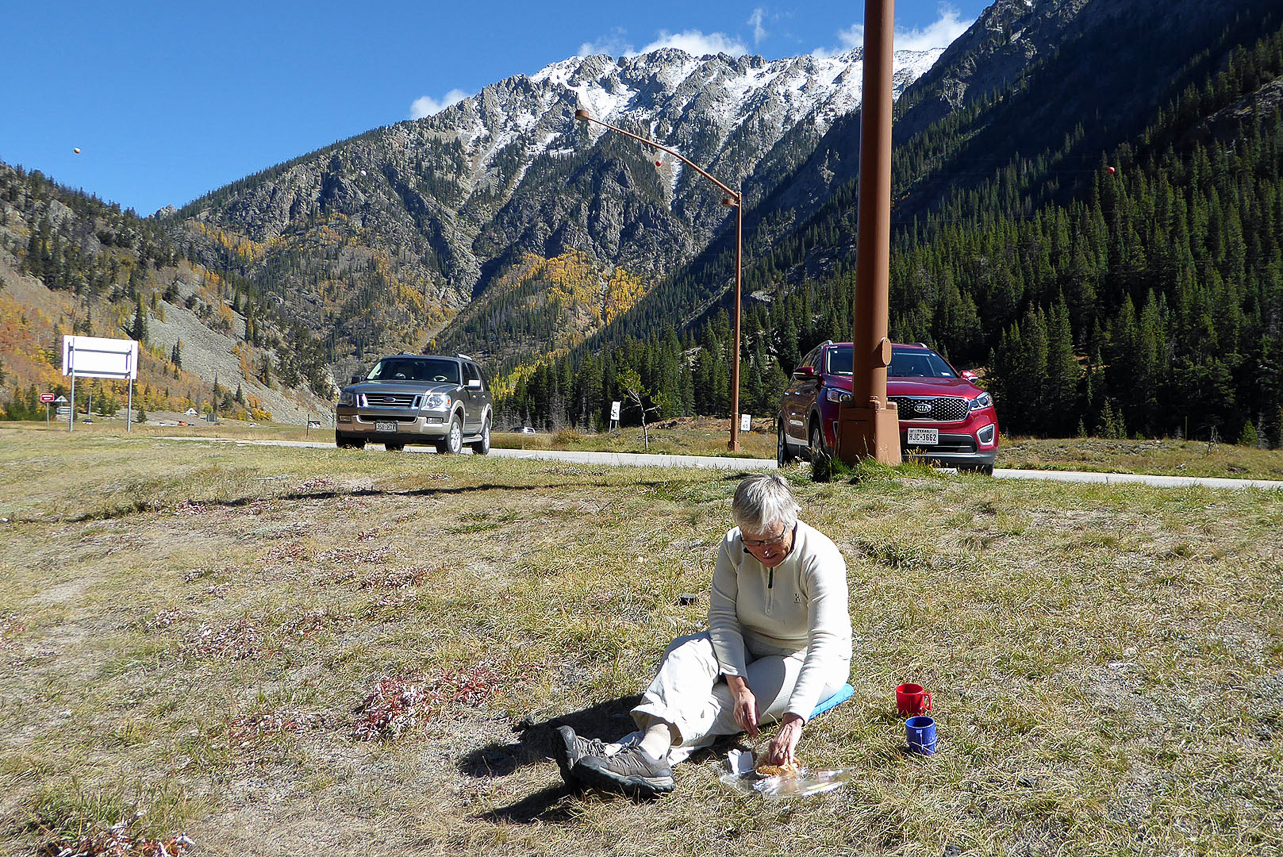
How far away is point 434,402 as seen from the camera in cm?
1638

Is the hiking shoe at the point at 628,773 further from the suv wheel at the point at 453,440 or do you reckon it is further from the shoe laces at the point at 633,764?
the suv wheel at the point at 453,440

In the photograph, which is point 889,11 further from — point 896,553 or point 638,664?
point 638,664

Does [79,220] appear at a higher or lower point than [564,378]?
higher

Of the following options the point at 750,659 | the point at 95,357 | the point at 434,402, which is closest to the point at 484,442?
the point at 434,402

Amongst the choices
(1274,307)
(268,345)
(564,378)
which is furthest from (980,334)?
(268,345)

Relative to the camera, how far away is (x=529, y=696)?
4.78 meters

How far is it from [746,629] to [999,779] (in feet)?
4.26

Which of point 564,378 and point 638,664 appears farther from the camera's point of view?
point 564,378

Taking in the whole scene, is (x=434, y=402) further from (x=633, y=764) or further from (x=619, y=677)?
(x=633, y=764)

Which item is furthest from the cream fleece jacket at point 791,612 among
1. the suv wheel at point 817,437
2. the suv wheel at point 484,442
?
the suv wheel at point 484,442

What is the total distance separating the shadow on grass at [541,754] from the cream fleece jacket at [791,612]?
80 cm

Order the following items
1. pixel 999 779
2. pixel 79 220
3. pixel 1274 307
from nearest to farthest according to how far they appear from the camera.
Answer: pixel 999 779
pixel 1274 307
pixel 79 220

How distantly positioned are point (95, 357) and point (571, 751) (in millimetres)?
52641

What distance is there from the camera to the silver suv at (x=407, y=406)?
1628cm
